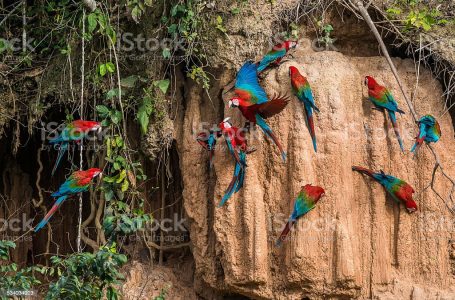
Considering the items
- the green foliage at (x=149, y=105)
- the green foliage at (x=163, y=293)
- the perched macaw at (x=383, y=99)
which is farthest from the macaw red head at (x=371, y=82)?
the green foliage at (x=163, y=293)

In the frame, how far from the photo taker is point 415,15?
6426 mm

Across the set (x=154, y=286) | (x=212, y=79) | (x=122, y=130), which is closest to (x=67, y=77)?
(x=122, y=130)

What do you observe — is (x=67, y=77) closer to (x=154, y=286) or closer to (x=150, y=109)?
(x=150, y=109)

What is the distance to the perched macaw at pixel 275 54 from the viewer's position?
631 cm

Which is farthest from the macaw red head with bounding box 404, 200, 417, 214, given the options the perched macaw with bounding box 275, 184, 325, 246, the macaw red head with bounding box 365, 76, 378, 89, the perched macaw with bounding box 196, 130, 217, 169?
the perched macaw with bounding box 196, 130, 217, 169

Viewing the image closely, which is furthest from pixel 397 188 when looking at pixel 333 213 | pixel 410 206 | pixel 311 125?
pixel 311 125

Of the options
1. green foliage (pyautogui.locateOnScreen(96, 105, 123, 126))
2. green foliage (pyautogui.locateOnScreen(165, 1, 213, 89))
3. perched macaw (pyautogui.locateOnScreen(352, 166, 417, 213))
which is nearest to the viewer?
perched macaw (pyautogui.locateOnScreen(352, 166, 417, 213))

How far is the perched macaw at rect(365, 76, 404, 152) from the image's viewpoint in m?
6.27

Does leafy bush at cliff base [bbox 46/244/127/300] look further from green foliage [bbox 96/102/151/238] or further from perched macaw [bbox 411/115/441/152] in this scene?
perched macaw [bbox 411/115/441/152]

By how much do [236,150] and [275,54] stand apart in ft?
2.29

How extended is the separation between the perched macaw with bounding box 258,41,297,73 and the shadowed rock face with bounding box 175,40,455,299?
73mm

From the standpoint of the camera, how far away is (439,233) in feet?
20.5

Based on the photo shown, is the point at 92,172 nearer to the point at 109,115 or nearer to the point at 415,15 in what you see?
the point at 109,115

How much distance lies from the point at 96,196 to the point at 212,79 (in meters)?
1.22
